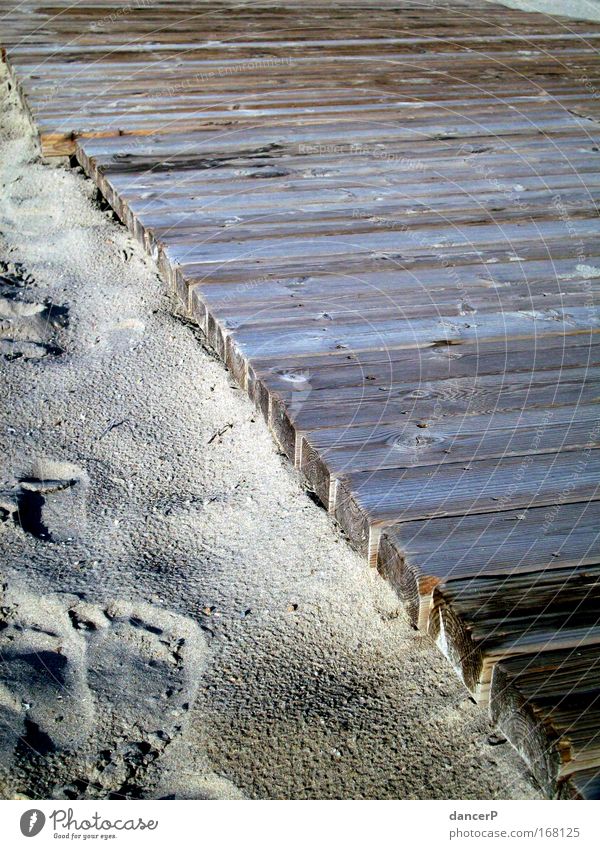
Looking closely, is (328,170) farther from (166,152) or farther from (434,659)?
(434,659)

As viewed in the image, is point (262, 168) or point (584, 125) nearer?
point (262, 168)

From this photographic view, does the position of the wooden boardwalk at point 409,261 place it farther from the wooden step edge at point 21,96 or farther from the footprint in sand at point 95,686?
the footprint in sand at point 95,686

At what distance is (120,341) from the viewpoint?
3676 millimetres

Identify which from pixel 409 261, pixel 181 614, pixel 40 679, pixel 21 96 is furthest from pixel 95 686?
pixel 21 96

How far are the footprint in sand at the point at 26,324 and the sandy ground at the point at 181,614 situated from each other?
1cm

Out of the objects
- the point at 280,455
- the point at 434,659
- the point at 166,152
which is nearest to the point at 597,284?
the point at 280,455

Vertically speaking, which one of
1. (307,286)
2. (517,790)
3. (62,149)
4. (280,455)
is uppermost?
(62,149)

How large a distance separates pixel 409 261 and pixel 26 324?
1.42 m

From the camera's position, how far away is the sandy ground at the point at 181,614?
6.84 ft

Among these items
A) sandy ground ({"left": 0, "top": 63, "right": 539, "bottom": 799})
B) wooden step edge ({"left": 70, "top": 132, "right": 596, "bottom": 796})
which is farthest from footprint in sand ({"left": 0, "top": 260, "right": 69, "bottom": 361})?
wooden step edge ({"left": 70, "top": 132, "right": 596, "bottom": 796})

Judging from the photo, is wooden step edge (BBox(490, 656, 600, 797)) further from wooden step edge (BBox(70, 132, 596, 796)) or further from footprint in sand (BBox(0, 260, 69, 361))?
footprint in sand (BBox(0, 260, 69, 361))

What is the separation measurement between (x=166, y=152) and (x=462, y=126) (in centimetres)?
Answer: 133

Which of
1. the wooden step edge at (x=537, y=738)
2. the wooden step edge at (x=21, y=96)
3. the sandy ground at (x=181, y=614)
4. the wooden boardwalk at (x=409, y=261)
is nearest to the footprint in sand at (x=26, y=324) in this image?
the sandy ground at (x=181, y=614)

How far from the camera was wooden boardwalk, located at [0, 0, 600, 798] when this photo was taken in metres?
1.98
